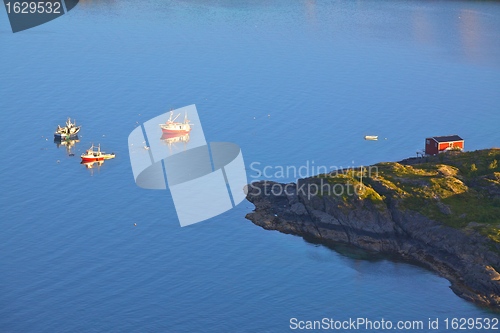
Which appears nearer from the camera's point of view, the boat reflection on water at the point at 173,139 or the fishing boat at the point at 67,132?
the boat reflection on water at the point at 173,139

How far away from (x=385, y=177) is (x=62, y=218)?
1241 inches

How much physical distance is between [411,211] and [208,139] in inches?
1439

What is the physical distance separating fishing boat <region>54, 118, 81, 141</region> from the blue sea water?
1.51 metres

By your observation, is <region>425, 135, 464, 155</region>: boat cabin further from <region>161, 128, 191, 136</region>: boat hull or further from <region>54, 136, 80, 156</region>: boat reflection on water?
<region>54, 136, 80, 156</region>: boat reflection on water

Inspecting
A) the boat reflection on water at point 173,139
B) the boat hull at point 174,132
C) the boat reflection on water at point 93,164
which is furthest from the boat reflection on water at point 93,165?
the boat hull at point 174,132

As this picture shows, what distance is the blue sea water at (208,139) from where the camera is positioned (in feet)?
292

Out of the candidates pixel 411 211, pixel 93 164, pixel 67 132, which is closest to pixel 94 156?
pixel 93 164

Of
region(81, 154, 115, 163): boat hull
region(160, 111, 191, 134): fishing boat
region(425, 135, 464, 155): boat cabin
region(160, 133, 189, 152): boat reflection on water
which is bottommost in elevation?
region(160, 133, 189, 152): boat reflection on water

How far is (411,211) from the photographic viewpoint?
9875 centimetres

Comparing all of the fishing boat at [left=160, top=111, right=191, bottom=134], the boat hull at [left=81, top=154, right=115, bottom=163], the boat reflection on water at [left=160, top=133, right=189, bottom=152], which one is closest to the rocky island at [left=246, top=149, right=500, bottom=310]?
the boat hull at [left=81, top=154, right=115, bottom=163]

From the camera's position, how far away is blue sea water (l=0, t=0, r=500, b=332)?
89125 mm

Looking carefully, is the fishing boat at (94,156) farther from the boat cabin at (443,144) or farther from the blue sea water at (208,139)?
the boat cabin at (443,144)

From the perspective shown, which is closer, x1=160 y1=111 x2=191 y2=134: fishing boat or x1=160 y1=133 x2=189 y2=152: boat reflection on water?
x1=160 y1=133 x2=189 y2=152: boat reflection on water

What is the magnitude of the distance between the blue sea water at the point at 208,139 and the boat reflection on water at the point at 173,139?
1.76 meters
